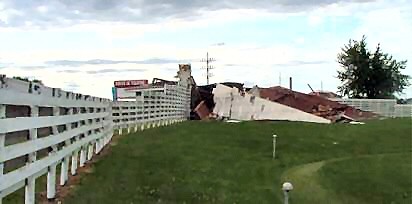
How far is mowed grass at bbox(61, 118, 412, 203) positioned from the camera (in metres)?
10.6

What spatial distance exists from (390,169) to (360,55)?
57732 mm

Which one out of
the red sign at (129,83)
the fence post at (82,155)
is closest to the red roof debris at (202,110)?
the red sign at (129,83)

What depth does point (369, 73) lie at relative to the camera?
73.8 meters

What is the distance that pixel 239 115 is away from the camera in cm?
5266

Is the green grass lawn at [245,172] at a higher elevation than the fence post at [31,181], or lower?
lower

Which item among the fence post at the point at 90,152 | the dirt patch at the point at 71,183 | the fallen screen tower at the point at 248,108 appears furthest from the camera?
the fallen screen tower at the point at 248,108

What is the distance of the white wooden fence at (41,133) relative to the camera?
6.08m

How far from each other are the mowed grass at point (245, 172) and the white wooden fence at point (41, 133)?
0.50 m

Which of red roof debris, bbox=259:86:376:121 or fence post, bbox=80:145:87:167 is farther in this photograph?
red roof debris, bbox=259:86:376:121

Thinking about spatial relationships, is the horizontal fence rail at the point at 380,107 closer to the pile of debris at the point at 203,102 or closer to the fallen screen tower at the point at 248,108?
the pile of debris at the point at 203,102

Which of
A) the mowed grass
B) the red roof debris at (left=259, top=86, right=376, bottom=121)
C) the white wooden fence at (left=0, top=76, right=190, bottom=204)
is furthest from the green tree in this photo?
the white wooden fence at (left=0, top=76, right=190, bottom=204)

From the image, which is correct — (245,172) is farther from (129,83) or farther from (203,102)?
(129,83)

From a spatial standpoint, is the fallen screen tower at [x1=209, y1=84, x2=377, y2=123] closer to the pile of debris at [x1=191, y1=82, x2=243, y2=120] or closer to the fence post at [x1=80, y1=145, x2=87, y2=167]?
the pile of debris at [x1=191, y1=82, x2=243, y2=120]

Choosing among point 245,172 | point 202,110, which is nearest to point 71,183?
point 245,172
